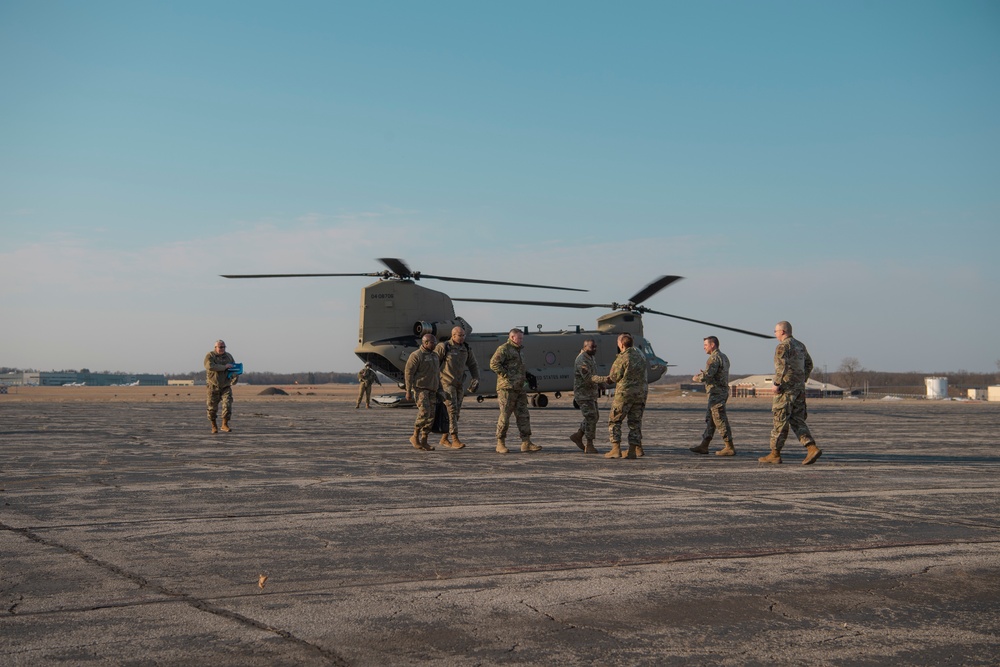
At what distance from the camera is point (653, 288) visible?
3203 centimetres

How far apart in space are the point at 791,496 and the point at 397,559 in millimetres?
4995

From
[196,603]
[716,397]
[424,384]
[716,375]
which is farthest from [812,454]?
[196,603]

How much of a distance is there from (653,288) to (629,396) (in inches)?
730

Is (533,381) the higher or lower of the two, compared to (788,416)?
higher

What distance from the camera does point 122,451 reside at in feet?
46.6

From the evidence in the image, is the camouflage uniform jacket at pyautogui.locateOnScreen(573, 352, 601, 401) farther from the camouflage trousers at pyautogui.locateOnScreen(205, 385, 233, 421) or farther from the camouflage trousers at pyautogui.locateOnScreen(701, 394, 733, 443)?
the camouflage trousers at pyautogui.locateOnScreen(205, 385, 233, 421)

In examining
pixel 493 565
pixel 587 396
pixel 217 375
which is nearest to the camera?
pixel 493 565

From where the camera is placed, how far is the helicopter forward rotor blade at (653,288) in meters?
30.5

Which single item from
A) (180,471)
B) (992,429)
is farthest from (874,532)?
(992,429)

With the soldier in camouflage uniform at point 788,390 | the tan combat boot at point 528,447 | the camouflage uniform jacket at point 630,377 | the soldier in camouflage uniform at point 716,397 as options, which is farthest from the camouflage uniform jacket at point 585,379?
the soldier in camouflage uniform at point 788,390

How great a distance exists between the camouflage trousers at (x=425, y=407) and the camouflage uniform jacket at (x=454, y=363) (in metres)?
0.93

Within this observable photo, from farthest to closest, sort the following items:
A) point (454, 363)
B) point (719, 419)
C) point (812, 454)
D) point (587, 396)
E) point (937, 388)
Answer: point (937, 388)
point (454, 363)
point (587, 396)
point (719, 419)
point (812, 454)

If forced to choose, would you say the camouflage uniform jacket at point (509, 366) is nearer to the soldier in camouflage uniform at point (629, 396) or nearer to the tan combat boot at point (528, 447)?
the tan combat boot at point (528, 447)

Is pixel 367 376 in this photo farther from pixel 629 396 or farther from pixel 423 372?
pixel 629 396
